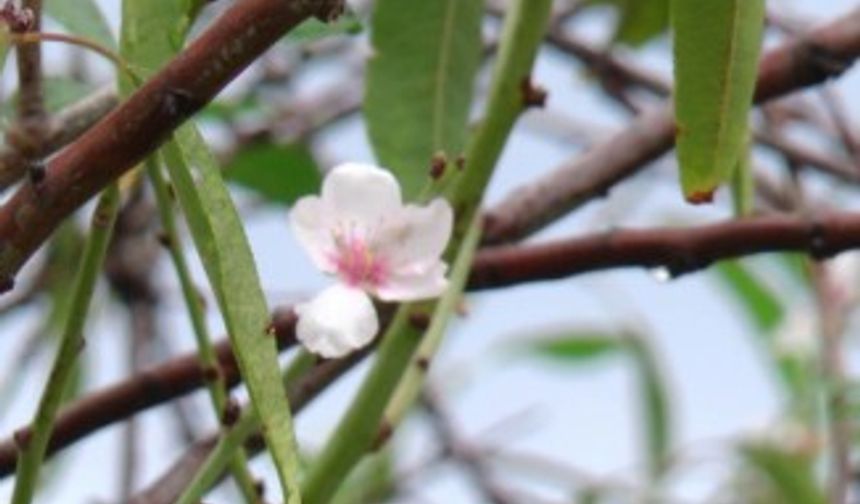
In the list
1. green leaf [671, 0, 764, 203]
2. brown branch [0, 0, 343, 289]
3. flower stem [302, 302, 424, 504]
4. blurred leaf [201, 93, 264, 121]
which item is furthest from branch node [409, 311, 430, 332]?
blurred leaf [201, 93, 264, 121]

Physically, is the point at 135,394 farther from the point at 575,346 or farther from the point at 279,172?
the point at 575,346

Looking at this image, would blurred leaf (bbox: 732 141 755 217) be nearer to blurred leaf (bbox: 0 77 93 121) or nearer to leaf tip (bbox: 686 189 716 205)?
leaf tip (bbox: 686 189 716 205)

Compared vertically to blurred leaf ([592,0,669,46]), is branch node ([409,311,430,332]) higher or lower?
higher

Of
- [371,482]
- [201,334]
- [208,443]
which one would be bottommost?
[371,482]

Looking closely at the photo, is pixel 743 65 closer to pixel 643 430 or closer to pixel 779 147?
pixel 779 147

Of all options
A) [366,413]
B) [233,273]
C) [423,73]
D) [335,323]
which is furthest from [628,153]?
[233,273]
